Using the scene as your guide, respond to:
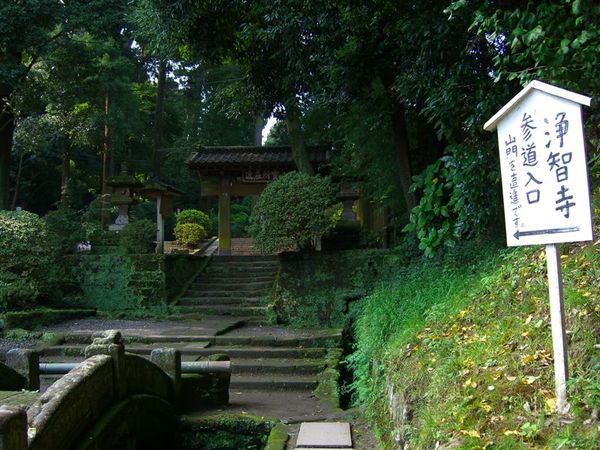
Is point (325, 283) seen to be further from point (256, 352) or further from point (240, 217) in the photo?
point (240, 217)

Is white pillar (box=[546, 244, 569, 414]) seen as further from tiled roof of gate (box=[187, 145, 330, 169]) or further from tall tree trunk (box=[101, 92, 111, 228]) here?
tall tree trunk (box=[101, 92, 111, 228])

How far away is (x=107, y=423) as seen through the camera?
5043mm

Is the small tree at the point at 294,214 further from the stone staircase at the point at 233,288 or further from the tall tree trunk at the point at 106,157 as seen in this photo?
the tall tree trunk at the point at 106,157

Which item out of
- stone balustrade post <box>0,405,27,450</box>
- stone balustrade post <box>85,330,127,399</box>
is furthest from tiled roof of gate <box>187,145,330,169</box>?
stone balustrade post <box>0,405,27,450</box>

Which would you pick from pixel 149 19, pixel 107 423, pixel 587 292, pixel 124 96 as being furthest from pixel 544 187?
pixel 124 96

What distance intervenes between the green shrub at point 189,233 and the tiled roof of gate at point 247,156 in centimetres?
389

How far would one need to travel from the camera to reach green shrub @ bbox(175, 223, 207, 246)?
70.2ft

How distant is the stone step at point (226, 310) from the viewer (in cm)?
1290

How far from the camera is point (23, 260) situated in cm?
1224

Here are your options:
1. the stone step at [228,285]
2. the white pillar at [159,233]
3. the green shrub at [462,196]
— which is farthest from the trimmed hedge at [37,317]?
the green shrub at [462,196]

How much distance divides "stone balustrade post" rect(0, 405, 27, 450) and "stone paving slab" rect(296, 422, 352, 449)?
118 inches

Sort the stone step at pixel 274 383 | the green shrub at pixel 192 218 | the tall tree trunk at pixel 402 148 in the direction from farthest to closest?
the green shrub at pixel 192 218 → the tall tree trunk at pixel 402 148 → the stone step at pixel 274 383

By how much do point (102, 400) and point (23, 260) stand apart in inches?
332

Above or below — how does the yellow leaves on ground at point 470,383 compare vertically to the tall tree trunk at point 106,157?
below
